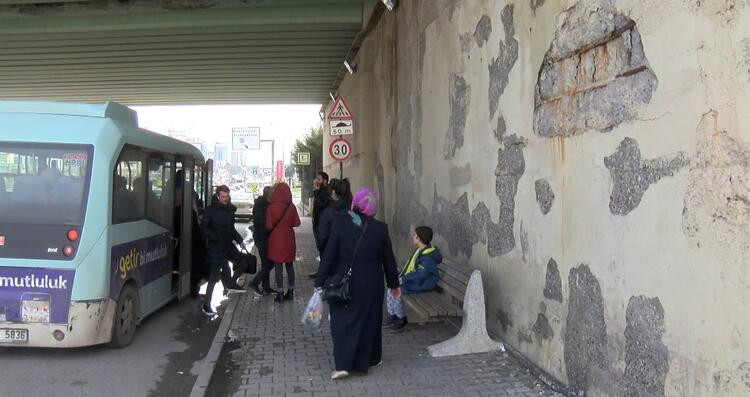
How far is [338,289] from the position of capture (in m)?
5.06

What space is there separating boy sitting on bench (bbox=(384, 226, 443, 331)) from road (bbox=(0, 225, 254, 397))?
2063mm

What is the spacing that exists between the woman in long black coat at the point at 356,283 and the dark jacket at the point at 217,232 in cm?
326

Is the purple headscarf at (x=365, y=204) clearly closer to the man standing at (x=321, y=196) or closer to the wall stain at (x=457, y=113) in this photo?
the wall stain at (x=457, y=113)

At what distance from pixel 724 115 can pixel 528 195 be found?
7.45ft

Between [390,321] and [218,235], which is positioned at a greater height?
[218,235]

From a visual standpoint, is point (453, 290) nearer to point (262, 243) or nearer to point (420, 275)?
point (420, 275)

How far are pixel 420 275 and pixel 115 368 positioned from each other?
3.23 metres

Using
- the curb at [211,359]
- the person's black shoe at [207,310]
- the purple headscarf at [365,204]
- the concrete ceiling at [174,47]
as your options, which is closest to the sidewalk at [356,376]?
the curb at [211,359]

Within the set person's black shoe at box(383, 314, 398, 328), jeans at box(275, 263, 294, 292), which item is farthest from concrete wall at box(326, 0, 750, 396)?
jeans at box(275, 263, 294, 292)

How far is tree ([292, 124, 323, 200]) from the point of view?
34750 millimetres

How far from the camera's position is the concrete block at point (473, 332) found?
5648 millimetres

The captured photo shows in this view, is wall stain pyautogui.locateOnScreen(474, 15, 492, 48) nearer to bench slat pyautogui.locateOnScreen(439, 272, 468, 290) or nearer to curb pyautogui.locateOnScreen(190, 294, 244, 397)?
bench slat pyautogui.locateOnScreen(439, 272, 468, 290)

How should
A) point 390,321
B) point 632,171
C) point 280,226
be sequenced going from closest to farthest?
1. point 632,171
2. point 390,321
3. point 280,226

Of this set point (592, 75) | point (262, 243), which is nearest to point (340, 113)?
point (262, 243)
